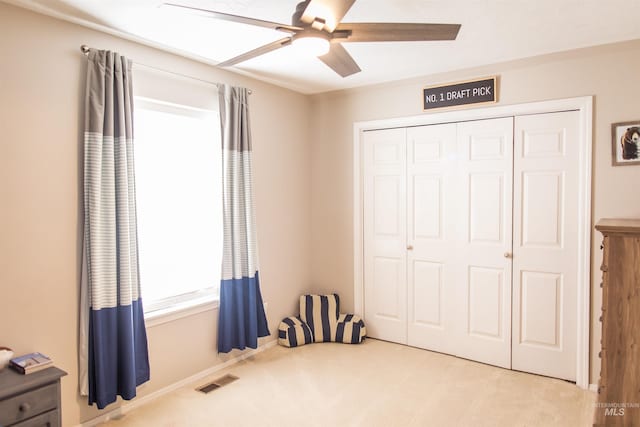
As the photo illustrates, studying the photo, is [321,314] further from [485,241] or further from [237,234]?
[485,241]

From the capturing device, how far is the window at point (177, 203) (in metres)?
3.04

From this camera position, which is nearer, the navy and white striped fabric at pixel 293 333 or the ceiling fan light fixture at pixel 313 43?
the ceiling fan light fixture at pixel 313 43

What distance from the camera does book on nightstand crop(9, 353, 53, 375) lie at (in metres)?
2.17

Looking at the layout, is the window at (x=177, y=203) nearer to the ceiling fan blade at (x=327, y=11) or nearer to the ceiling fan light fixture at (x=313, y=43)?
the ceiling fan light fixture at (x=313, y=43)

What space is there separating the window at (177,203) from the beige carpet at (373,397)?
0.73m

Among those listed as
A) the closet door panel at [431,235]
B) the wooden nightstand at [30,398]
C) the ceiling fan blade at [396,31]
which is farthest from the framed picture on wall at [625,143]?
the wooden nightstand at [30,398]

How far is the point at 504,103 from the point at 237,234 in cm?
237

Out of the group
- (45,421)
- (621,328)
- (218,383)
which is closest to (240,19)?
(45,421)

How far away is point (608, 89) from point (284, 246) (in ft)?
9.46

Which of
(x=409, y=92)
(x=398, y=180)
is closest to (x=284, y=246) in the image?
(x=398, y=180)

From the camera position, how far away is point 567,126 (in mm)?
3201

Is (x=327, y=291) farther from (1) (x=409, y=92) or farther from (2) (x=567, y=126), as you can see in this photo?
(2) (x=567, y=126)

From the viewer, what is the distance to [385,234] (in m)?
4.14

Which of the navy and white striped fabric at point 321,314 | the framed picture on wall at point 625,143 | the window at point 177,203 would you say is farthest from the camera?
the navy and white striped fabric at point 321,314
